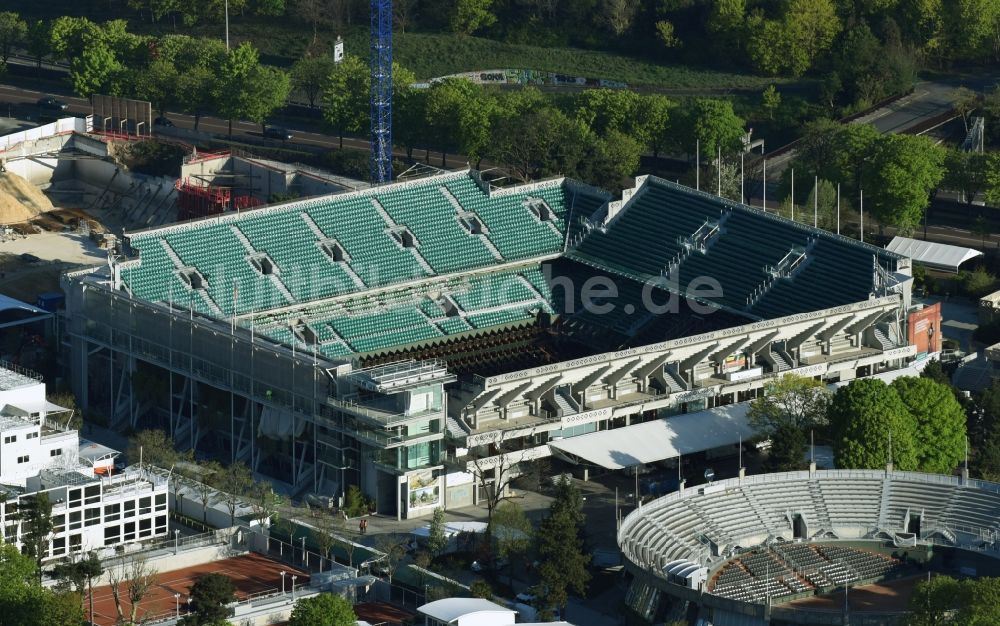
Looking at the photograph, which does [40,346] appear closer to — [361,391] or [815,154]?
[361,391]

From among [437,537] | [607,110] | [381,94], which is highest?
[381,94]

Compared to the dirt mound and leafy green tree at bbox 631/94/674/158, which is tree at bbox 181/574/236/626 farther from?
leafy green tree at bbox 631/94/674/158

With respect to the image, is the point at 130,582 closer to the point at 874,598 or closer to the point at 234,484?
the point at 234,484

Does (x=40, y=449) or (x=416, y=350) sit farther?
(x=416, y=350)

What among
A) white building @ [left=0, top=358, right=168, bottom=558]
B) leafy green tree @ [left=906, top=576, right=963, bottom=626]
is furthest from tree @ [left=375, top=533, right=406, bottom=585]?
leafy green tree @ [left=906, top=576, right=963, bottom=626]

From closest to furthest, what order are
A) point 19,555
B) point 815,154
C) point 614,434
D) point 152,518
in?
point 19,555 → point 152,518 → point 614,434 → point 815,154

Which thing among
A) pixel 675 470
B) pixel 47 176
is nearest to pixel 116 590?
pixel 675 470

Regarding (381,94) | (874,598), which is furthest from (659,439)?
(381,94)
